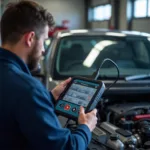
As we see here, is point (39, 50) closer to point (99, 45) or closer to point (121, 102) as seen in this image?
point (121, 102)

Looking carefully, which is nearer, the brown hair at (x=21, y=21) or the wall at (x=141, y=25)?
the brown hair at (x=21, y=21)

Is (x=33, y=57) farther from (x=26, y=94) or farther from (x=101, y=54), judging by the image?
(x=101, y=54)

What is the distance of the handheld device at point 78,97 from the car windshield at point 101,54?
4.37ft

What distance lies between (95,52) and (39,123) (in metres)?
2.21

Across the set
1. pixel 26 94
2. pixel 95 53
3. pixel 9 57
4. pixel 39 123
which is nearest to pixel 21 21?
pixel 9 57

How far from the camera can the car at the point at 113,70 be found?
236 centimetres

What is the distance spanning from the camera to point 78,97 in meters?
1.77

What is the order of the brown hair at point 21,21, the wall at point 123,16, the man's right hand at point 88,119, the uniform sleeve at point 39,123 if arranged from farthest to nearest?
1. the wall at point 123,16
2. the man's right hand at point 88,119
3. the brown hair at point 21,21
4. the uniform sleeve at point 39,123

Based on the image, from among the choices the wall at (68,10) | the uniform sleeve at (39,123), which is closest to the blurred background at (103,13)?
the wall at (68,10)

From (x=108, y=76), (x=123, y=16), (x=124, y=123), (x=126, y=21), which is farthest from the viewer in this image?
(x=123, y=16)

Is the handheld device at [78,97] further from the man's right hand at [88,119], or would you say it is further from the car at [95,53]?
the car at [95,53]

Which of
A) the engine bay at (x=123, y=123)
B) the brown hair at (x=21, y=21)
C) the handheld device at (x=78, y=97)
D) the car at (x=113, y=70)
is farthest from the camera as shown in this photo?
the car at (x=113, y=70)

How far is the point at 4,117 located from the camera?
1357 mm

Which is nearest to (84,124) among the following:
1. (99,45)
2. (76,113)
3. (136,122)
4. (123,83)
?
(76,113)
